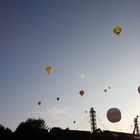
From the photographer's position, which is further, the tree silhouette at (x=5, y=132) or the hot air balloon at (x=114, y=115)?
the tree silhouette at (x=5, y=132)

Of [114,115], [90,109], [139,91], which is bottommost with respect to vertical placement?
[114,115]

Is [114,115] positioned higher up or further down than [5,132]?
further down

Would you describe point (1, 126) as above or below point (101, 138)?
above

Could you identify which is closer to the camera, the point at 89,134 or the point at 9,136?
the point at 89,134

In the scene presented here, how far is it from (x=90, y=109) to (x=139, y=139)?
47.5 feet

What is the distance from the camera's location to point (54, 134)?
42688mm

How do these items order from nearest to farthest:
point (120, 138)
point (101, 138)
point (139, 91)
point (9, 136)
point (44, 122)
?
point (139, 91) → point (101, 138) → point (120, 138) → point (9, 136) → point (44, 122)

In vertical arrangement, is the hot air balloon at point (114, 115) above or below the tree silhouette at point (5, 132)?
below

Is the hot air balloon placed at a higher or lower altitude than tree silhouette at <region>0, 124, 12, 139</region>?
lower

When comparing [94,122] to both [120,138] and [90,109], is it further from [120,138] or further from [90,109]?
[120,138]

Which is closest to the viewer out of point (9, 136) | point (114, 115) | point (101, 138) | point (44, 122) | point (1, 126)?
point (114, 115)

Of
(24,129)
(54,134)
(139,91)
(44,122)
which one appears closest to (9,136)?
(24,129)

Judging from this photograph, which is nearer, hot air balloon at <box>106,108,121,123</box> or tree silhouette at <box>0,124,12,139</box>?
hot air balloon at <box>106,108,121,123</box>

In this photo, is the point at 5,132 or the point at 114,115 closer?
the point at 114,115
